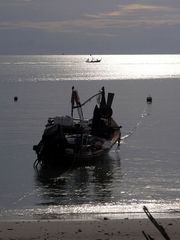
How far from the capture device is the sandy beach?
47.9 feet

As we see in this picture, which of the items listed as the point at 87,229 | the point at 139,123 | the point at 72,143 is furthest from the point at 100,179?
the point at 139,123

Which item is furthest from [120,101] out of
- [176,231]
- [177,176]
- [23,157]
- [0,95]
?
[176,231]

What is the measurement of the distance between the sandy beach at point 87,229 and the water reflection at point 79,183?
194 inches

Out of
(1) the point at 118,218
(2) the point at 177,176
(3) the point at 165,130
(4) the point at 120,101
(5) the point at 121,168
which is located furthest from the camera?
(4) the point at 120,101

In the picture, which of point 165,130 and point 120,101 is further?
point 120,101

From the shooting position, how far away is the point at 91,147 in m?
30.4

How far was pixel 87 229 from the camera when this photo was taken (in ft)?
50.8

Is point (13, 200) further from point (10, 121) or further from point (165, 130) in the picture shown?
point (10, 121)

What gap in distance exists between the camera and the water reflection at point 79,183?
22.3 meters

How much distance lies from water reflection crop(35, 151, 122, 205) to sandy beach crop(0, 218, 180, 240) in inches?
194

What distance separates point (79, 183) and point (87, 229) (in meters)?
10.5

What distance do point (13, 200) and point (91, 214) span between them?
4.82m

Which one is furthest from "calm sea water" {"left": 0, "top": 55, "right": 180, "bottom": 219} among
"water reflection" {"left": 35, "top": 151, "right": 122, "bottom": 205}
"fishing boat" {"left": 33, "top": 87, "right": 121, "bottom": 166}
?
"fishing boat" {"left": 33, "top": 87, "right": 121, "bottom": 166}

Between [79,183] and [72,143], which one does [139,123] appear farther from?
[79,183]
